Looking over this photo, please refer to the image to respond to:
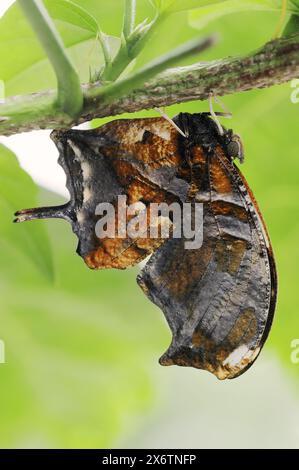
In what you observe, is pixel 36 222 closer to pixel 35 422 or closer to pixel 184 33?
pixel 184 33

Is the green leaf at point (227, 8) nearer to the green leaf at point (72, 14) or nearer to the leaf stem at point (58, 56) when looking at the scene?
the green leaf at point (72, 14)

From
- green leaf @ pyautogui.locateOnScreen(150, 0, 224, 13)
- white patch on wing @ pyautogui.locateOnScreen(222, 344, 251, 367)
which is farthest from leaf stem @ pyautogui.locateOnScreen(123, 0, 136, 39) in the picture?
white patch on wing @ pyautogui.locateOnScreen(222, 344, 251, 367)

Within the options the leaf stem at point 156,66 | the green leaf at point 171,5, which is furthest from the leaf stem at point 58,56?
the green leaf at point 171,5

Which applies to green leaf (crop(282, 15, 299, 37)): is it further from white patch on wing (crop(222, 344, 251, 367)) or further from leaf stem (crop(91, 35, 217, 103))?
white patch on wing (crop(222, 344, 251, 367))

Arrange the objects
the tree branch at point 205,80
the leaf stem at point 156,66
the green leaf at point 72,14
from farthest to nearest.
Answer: the green leaf at point 72,14 → the tree branch at point 205,80 → the leaf stem at point 156,66

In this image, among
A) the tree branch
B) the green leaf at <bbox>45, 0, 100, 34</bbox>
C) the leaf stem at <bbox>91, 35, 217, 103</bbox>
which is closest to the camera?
the leaf stem at <bbox>91, 35, 217, 103</bbox>

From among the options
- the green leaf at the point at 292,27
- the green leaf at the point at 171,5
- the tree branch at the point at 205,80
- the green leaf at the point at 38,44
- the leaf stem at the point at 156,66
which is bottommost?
the leaf stem at the point at 156,66

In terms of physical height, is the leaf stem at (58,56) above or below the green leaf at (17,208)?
below
